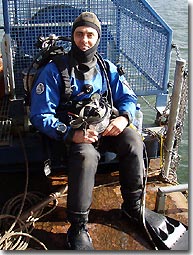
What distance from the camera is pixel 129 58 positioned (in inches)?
157

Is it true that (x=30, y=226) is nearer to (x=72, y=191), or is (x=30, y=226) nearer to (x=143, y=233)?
(x=72, y=191)

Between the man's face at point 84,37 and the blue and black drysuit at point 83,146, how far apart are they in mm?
226

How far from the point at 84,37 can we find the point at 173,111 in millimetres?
998

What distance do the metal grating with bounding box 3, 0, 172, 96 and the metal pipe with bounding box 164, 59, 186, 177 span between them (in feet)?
2.32

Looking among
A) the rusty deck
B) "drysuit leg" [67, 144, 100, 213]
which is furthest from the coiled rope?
"drysuit leg" [67, 144, 100, 213]

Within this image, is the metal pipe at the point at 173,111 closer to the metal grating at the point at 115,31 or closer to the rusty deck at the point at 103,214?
the rusty deck at the point at 103,214

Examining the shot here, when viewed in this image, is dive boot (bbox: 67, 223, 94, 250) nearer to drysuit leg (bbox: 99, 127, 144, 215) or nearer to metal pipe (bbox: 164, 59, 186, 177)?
drysuit leg (bbox: 99, 127, 144, 215)

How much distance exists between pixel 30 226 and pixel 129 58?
75.1 inches

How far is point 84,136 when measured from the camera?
275 centimetres

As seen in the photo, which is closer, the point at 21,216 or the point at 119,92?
the point at 21,216

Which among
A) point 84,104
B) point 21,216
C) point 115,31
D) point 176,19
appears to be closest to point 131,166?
point 84,104

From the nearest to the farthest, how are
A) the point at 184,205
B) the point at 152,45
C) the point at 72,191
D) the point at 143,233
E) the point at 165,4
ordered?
1. the point at 72,191
2. the point at 143,233
3. the point at 184,205
4. the point at 152,45
5. the point at 165,4

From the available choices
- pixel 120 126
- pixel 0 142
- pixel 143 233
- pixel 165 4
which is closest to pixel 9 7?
pixel 0 142

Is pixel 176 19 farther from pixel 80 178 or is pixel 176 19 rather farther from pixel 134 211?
pixel 80 178
